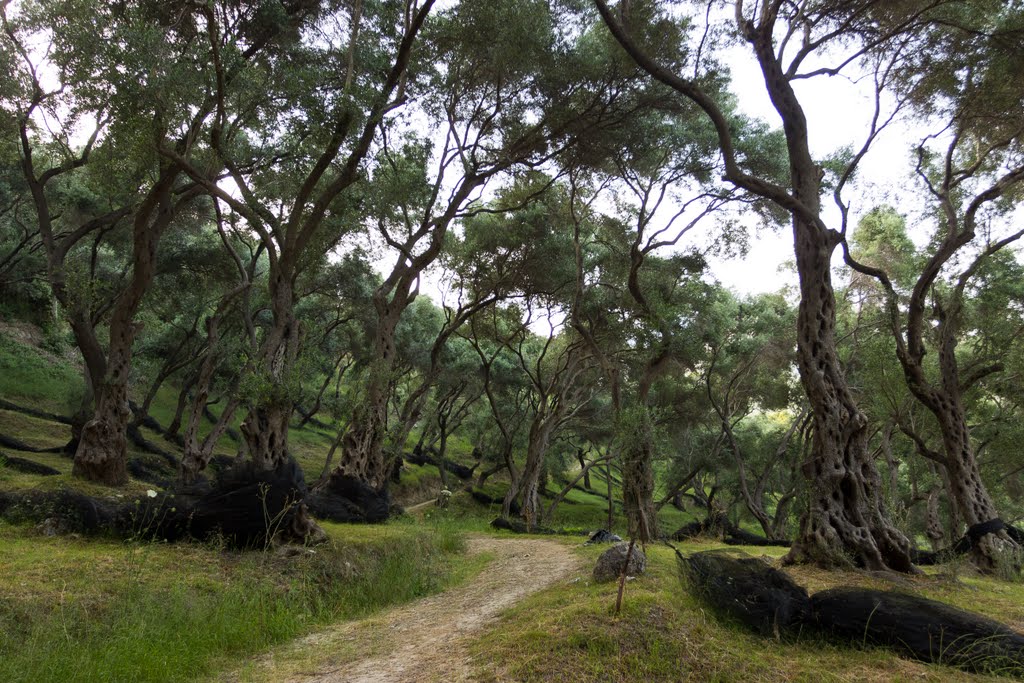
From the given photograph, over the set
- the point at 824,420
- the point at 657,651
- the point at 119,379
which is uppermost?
the point at 824,420

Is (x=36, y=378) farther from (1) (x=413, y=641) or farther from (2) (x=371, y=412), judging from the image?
(1) (x=413, y=641)

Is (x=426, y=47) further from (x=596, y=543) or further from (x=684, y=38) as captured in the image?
(x=596, y=543)

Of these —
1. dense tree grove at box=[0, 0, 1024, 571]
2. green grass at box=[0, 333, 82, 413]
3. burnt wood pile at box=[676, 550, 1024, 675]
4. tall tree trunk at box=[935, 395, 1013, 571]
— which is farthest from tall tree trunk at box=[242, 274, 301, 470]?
green grass at box=[0, 333, 82, 413]

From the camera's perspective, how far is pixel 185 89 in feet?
24.8

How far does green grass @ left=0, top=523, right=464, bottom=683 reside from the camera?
12.2ft

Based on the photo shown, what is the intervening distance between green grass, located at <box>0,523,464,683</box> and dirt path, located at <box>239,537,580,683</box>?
0.39 metres

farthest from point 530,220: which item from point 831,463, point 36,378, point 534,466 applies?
point 36,378

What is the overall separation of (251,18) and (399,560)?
368 inches

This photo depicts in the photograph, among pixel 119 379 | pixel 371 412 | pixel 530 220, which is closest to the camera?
pixel 119 379

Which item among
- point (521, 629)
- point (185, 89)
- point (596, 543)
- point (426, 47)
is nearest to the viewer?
point (521, 629)

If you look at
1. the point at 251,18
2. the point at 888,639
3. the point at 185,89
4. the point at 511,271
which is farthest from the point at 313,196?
the point at 888,639

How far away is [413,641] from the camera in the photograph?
479 cm

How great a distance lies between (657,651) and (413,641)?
7.10 feet

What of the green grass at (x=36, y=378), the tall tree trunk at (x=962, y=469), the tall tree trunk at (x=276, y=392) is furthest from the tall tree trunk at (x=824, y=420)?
the green grass at (x=36, y=378)
